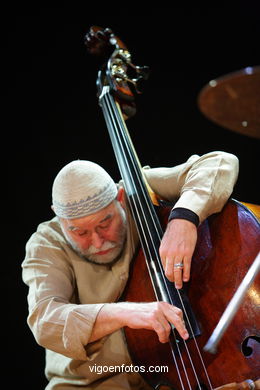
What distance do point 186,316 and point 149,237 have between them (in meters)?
0.39

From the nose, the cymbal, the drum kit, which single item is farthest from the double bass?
the cymbal

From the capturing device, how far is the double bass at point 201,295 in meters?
1.33

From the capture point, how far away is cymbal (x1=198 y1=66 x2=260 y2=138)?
90cm

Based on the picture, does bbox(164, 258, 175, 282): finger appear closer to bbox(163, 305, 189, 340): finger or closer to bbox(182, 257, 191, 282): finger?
bbox(182, 257, 191, 282): finger

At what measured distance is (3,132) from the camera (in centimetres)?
274

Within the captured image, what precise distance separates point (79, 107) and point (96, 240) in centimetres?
124

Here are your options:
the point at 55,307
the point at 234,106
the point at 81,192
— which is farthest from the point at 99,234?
the point at 234,106

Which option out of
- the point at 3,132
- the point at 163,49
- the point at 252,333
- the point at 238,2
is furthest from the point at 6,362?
the point at 238,2

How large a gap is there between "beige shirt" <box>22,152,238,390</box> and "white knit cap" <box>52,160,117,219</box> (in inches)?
7.6

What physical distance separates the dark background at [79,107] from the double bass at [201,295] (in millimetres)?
904

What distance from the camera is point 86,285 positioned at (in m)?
1.94

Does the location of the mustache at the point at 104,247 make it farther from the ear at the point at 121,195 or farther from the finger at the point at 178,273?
the finger at the point at 178,273

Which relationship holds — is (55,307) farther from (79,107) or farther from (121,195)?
(79,107)

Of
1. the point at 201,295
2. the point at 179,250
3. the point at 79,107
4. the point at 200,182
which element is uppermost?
the point at 79,107
